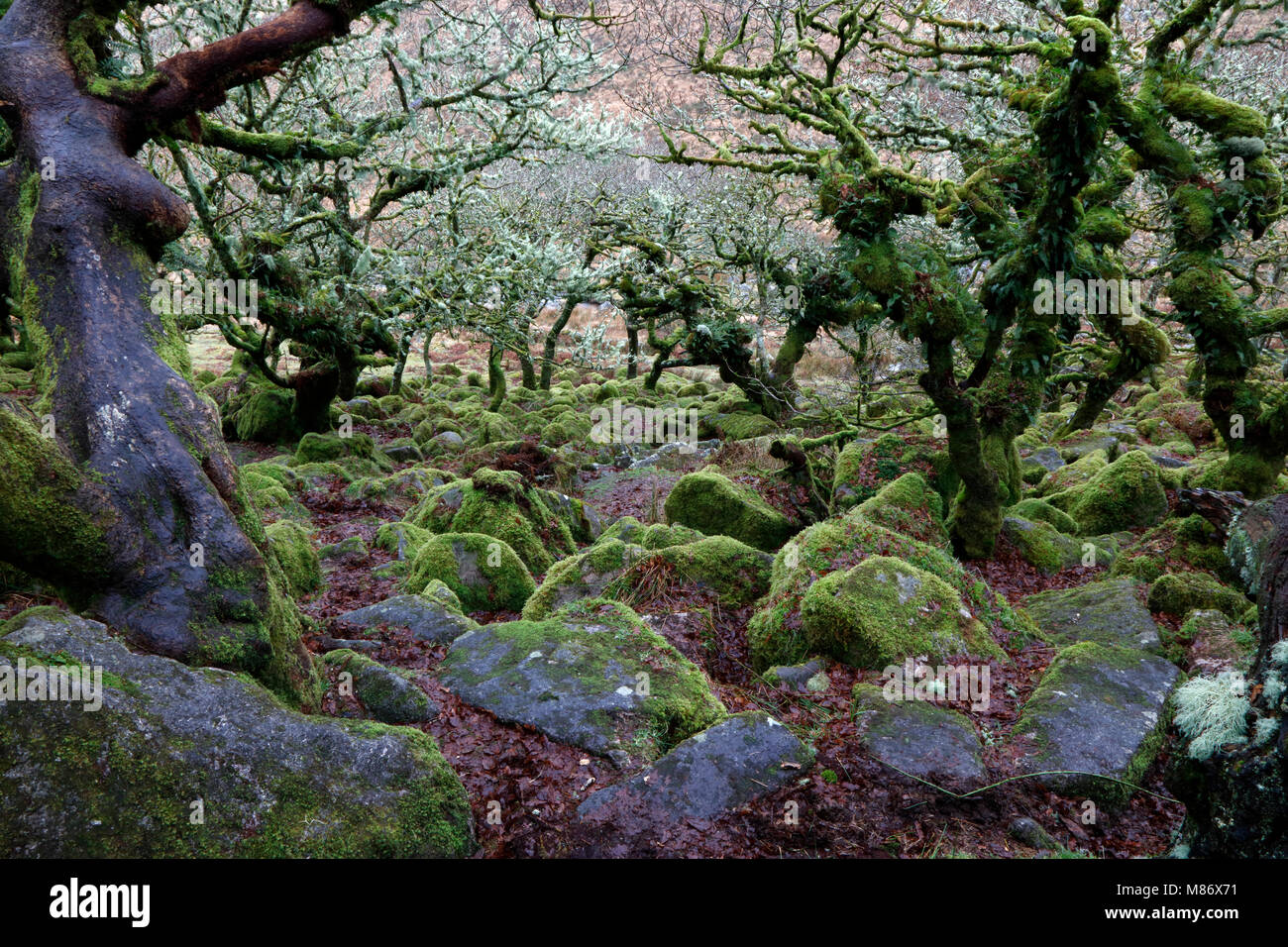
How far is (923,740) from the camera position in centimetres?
494

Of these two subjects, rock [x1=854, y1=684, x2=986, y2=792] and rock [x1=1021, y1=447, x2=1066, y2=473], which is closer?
rock [x1=854, y1=684, x2=986, y2=792]

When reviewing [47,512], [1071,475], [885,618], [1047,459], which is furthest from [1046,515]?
[47,512]

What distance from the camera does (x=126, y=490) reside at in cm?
399

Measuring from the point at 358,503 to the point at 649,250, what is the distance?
9.45m

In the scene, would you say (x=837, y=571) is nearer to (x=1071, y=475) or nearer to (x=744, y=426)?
(x=1071, y=475)

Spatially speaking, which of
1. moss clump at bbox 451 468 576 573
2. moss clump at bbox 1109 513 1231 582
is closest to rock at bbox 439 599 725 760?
moss clump at bbox 451 468 576 573

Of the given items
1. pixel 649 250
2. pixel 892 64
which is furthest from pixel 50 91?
pixel 649 250

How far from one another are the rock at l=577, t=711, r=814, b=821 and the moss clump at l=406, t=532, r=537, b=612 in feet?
12.7

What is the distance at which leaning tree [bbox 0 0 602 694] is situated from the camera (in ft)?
12.6

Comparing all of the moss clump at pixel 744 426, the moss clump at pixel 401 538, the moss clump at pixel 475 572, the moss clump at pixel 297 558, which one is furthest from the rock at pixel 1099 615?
the moss clump at pixel 744 426

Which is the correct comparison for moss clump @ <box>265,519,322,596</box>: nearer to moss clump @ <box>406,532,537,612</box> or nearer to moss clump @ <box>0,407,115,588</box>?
moss clump @ <box>406,532,537,612</box>

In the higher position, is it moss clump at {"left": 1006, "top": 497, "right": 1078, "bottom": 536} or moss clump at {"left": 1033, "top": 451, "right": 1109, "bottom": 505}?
moss clump at {"left": 1033, "top": 451, "right": 1109, "bottom": 505}

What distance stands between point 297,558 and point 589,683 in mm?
4183

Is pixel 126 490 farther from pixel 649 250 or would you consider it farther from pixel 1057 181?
pixel 649 250
